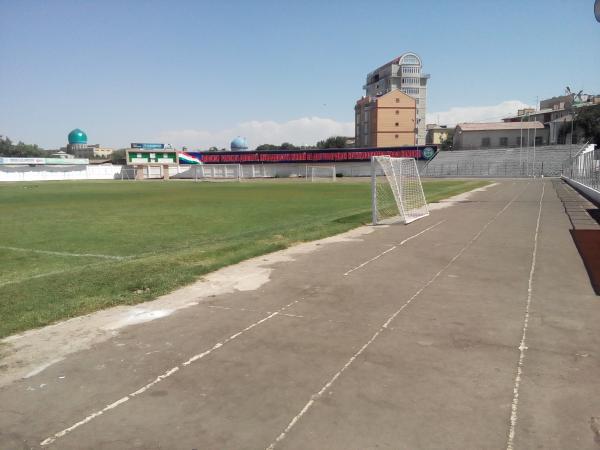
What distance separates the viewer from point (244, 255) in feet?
31.0

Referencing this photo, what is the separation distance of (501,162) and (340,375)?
8106 cm

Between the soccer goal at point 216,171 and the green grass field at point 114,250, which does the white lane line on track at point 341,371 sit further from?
the soccer goal at point 216,171

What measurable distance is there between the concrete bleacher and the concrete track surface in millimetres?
73339

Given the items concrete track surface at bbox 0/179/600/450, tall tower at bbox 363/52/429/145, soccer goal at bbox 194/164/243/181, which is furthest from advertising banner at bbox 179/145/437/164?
concrete track surface at bbox 0/179/600/450

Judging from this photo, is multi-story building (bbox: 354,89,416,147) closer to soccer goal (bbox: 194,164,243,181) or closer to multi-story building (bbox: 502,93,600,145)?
multi-story building (bbox: 502,93,600,145)

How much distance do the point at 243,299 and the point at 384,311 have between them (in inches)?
77.7

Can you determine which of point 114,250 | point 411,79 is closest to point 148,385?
point 114,250

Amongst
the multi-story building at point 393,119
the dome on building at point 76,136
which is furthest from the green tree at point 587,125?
the dome on building at point 76,136

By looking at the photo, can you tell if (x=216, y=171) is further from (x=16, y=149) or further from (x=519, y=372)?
(x=519, y=372)

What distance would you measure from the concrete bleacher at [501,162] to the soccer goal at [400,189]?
2381 inches

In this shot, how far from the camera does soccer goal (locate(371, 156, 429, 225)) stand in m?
15.1

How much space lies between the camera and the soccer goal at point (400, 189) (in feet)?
49.6

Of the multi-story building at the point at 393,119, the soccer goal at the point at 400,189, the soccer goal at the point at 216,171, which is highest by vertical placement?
the multi-story building at the point at 393,119

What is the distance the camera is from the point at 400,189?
53.0 ft
